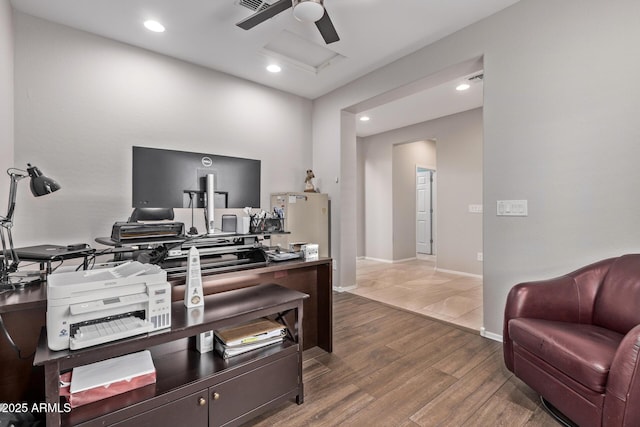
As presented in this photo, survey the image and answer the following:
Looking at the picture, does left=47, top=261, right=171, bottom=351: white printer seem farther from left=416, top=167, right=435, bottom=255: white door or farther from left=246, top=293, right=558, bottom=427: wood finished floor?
left=416, top=167, right=435, bottom=255: white door

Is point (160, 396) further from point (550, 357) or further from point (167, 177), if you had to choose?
point (550, 357)

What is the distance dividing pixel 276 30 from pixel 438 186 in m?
3.94

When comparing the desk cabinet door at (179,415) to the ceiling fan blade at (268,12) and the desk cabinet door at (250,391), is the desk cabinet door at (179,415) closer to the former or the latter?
the desk cabinet door at (250,391)

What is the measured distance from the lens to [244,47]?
3223mm

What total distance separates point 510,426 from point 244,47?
3855 mm

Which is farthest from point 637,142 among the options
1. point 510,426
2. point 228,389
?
point 228,389

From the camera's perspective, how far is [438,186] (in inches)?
217

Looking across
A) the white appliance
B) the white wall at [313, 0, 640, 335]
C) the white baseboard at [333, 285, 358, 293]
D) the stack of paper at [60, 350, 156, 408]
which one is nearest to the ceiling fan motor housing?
the white wall at [313, 0, 640, 335]

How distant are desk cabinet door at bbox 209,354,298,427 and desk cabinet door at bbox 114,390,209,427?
0.04 m

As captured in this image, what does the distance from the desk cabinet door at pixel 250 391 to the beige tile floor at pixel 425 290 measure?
2.04 metres

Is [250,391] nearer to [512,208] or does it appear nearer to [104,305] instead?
[104,305]

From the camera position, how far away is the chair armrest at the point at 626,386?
4.06 feet

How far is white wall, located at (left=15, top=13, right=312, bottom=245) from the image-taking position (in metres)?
2.65

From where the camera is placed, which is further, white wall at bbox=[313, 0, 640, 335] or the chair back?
white wall at bbox=[313, 0, 640, 335]
